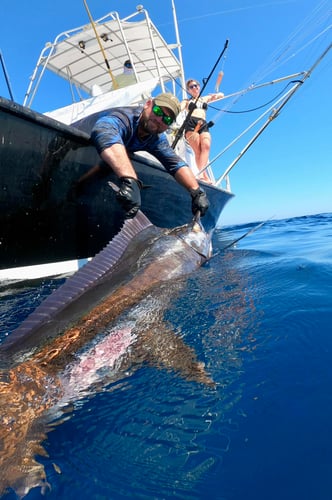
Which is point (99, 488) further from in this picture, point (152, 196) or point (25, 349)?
point (152, 196)

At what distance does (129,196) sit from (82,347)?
71.3 inches

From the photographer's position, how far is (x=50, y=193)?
388 cm

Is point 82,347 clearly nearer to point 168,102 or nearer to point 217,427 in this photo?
point 217,427

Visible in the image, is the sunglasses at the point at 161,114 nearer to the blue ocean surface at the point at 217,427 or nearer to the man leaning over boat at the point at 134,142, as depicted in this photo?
the man leaning over boat at the point at 134,142

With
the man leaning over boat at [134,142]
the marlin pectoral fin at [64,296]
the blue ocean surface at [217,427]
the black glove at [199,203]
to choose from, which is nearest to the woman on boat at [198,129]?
the man leaning over boat at [134,142]

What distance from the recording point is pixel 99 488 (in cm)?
109

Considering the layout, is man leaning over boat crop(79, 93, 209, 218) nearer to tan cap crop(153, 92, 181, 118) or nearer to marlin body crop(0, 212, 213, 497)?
tan cap crop(153, 92, 181, 118)

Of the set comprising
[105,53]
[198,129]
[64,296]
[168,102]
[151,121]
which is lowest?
[64,296]

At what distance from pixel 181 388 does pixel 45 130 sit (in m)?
3.18

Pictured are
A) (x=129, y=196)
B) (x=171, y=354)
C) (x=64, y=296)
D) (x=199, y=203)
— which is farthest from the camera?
(x=199, y=203)

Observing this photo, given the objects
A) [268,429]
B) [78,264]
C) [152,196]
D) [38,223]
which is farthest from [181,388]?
[152,196]

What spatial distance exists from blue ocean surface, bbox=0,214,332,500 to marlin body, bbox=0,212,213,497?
0.08 meters

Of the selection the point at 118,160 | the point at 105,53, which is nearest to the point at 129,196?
the point at 118,160

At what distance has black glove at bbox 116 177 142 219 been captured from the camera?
3.24 m
